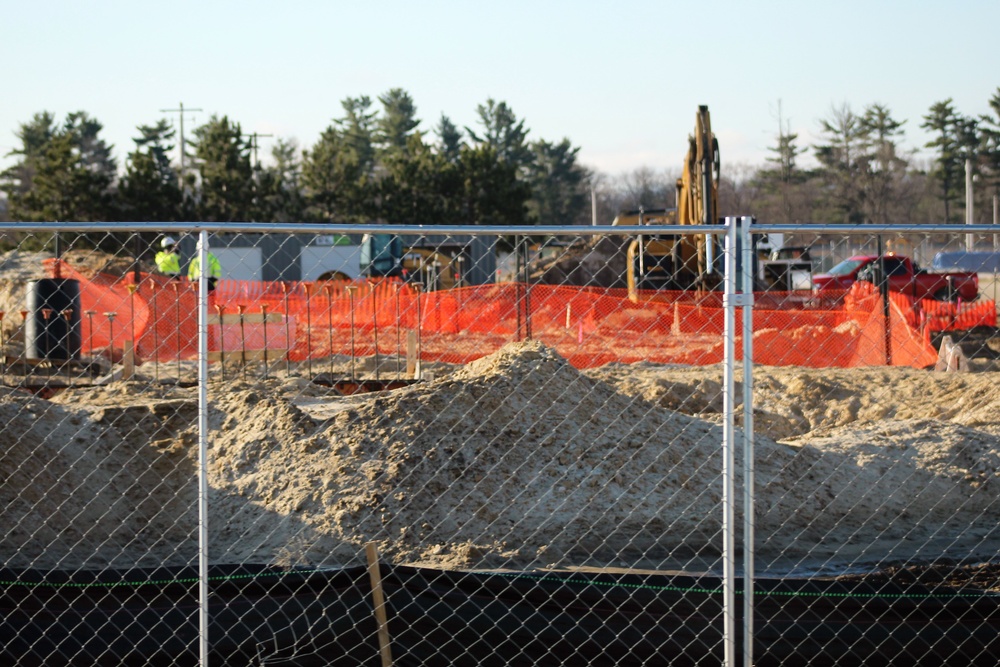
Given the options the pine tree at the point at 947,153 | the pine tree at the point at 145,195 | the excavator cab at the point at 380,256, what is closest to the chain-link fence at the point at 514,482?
the excavator cab at the point at 380,256

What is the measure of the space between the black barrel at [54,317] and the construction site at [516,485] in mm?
48

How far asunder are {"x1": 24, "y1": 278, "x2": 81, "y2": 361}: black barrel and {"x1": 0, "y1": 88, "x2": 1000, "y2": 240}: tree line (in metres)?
24.4

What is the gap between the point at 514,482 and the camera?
7.04 meters

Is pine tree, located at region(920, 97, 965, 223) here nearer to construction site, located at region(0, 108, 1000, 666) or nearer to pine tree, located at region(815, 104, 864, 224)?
pine tree, located at region(815, 104, 864, 224)

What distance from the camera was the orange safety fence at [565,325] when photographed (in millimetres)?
14305

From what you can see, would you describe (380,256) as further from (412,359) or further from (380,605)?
(380,605)

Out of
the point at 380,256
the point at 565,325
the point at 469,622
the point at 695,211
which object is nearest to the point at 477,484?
the point at 469,622

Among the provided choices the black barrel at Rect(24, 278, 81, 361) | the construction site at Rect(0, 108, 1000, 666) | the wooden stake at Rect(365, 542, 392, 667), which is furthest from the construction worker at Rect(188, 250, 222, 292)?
the wooden stake at Rect(365, 542, 392, 667)

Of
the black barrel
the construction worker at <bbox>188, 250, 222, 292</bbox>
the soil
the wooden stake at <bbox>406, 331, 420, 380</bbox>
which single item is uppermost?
the construction worker at <bbox>188, 250, 222, 292</bbox>

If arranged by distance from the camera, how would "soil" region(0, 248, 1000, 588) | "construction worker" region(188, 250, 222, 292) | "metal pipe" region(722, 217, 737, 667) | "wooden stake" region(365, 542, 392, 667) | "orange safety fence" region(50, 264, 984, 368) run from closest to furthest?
1. "metal pipe" region(722, 217, 737, 667)
2. "wooden stake" region(365, 542, 392, 667)
3. "soil" region(0, 248, 1000, 588)
4. "construction worker" region(188, 250, 222, 292)
5. "orange safety fence" region(50, 264, 984, 368)

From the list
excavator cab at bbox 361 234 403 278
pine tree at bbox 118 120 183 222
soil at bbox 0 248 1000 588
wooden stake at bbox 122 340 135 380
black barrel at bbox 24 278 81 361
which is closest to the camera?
soil at bbox 0 248 1000 588

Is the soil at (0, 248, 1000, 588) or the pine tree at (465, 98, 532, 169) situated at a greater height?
the pine tree at (465, 98, 532, 169)

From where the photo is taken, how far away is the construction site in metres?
4.09

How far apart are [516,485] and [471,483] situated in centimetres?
34
